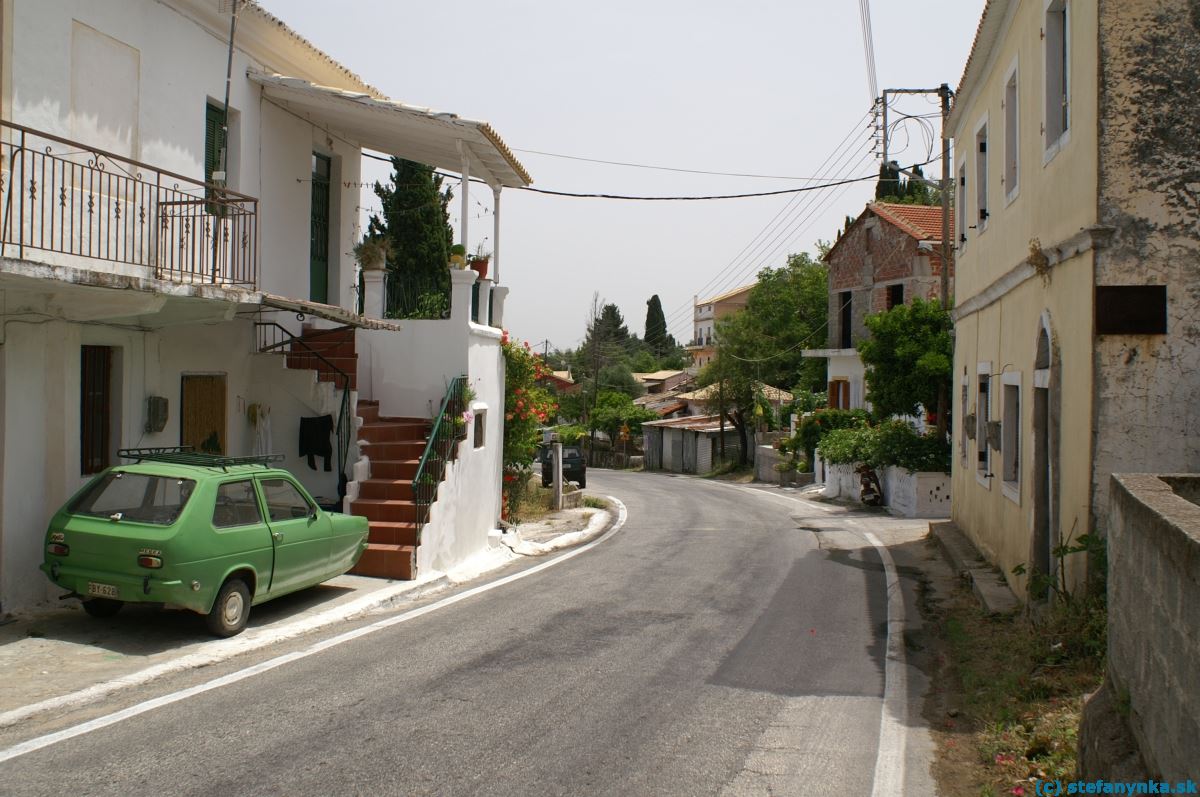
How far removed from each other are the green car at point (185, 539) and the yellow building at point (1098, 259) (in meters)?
7.06

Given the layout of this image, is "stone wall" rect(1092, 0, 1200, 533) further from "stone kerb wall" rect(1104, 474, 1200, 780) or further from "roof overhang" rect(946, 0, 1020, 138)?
"roof overhang" rect(946, 0, 1020, 138)

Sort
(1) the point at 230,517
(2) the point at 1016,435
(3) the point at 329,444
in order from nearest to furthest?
(1) the point at 230,517 < (2) the point at 1016,435 < (3) the point at 329,444

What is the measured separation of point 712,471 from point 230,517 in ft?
128

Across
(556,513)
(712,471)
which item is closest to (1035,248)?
(556,513)

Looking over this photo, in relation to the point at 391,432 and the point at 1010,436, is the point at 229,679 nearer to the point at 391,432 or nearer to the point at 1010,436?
the point at 391,432

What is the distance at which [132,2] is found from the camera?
10.4 m

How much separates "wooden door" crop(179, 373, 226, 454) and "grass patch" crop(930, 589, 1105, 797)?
914 cm

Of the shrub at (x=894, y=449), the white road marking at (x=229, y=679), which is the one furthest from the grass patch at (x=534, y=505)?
the shrub at (x=894, y=449)

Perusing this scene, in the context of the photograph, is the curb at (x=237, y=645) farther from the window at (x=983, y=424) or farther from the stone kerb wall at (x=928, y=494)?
the stone kerb wall at (x=928, y=494)

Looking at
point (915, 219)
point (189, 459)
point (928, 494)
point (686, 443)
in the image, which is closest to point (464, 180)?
point (189, 459)

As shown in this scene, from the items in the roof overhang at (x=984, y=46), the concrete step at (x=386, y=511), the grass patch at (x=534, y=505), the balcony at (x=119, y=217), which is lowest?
the grass patch at (x=534, y=505)

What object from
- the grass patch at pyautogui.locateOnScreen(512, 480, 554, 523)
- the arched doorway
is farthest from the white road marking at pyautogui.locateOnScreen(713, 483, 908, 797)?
the grass patch at pyautogui.locateOnScreen(512, 480, 554, 523)

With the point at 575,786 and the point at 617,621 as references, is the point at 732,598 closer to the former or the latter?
the point at 617,621

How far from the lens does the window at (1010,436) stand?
458 inches
